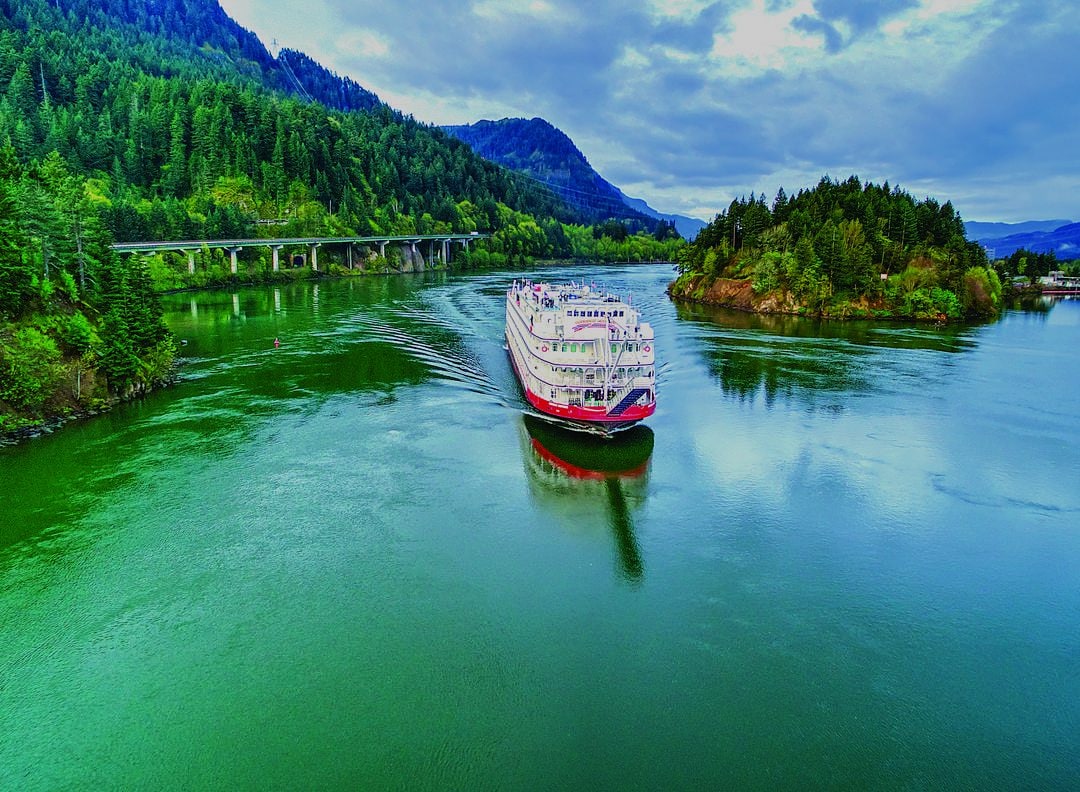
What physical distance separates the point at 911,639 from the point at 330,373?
46675 mm

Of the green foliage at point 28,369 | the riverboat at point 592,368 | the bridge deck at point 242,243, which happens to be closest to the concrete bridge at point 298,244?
the bridge deck at point 242,243

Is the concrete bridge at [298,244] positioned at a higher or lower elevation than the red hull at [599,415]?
higher

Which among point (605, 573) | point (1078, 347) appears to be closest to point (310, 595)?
point (605, 573)

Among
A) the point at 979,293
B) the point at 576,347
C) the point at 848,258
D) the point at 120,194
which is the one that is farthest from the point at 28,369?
the point at 979,293

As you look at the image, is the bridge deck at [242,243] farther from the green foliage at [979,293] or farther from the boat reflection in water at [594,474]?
the green foliage at [979,293]

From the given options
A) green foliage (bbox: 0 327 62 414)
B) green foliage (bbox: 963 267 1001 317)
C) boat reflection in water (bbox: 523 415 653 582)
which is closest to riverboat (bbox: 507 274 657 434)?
boat reflection in water (bbox: 523 415 653 582)

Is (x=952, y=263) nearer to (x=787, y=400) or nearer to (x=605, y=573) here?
(x=787, y=400)

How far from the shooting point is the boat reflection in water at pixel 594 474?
94.0ft

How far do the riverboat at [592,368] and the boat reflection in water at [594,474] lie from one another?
1.30 m

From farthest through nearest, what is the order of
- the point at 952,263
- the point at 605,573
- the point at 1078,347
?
the point at 952,263
the point at 1078,347
the point at 605,573

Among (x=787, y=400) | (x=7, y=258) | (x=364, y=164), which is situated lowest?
(x=787, y=400)

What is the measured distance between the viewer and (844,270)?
94125 mm

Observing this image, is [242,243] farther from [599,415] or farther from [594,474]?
[594,474]

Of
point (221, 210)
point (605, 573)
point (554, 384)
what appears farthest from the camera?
point (221, 210)
